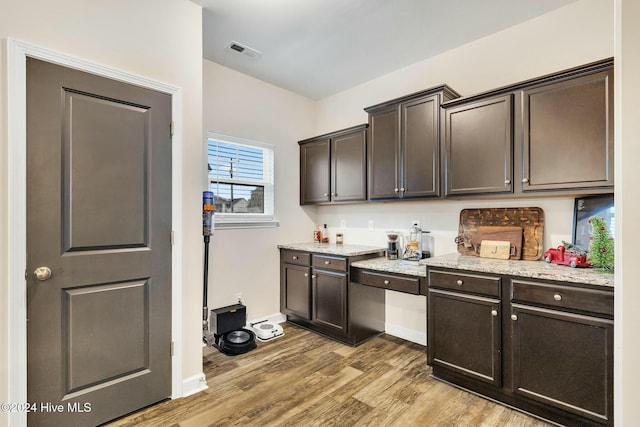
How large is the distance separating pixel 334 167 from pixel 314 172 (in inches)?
14.0

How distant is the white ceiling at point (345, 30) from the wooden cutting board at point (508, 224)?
5.21ft

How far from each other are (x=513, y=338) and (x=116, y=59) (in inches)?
125

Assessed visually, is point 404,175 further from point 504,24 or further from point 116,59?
Result: point 116,59

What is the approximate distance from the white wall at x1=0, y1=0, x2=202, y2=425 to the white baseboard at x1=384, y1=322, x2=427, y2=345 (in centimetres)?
201

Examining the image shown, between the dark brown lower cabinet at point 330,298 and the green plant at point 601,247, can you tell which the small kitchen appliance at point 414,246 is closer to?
the dark brown lower cabinet at point 330,298

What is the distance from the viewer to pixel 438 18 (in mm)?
2465

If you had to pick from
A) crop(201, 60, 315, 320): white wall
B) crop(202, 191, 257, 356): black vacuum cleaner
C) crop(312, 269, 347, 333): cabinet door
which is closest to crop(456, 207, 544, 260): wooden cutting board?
crop(312, 269, 347, 333): cabinet door

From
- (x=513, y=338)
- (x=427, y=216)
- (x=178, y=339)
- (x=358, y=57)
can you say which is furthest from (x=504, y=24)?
(x=178, y=339)

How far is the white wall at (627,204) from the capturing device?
119 cm

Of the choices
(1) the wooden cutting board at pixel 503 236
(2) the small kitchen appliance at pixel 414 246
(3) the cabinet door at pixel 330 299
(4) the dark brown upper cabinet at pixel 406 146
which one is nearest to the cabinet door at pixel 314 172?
(4) the dark brown upper cabinet at pixel 406 146

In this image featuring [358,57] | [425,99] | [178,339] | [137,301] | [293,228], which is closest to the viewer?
[137,301]

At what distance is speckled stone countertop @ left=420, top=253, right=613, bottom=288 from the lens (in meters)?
1.75

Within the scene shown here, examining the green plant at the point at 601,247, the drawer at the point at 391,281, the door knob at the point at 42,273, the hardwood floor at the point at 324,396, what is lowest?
the hardwood floor at the point at 324,396

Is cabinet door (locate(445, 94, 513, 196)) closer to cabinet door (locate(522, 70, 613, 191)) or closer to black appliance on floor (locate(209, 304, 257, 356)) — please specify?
cabinet door (locate(522, 70, 613, 191))
